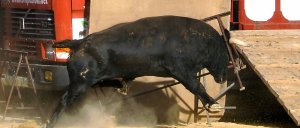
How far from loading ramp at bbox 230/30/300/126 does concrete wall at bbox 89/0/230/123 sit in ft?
1.69

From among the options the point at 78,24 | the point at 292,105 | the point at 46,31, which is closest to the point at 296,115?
the point at 292,105

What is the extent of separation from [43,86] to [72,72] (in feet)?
5.03

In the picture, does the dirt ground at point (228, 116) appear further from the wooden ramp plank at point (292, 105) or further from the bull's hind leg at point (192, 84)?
the wooden ramp plank at point (292, 105)

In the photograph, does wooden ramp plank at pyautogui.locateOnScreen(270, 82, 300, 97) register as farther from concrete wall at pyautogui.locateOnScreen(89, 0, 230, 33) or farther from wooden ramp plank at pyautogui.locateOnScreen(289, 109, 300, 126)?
concrete wall at pyautogui.locateOnScreen(89, 0, 230, 33)

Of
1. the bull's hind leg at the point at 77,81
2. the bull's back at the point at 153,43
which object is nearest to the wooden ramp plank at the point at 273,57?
the bull's back at the point at 153,43

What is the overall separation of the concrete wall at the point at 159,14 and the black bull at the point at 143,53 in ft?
3.89

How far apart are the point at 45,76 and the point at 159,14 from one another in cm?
176

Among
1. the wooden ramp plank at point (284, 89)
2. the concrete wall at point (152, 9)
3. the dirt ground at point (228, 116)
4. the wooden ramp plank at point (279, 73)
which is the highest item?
the concrete wall at point (152, 9)

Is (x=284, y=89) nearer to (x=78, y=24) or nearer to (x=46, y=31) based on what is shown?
(x=78, y=24)

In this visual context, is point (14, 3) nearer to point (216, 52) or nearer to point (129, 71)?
point (129, 71)

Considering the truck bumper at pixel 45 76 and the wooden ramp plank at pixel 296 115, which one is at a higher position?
the truck bumper at pixel 45 76

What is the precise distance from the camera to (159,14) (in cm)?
898

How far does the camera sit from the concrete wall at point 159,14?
8938 mm

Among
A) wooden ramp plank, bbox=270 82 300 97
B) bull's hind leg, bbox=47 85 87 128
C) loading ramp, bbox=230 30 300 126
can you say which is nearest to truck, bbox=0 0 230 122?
loading ramp, bbox=230 30 300 126
